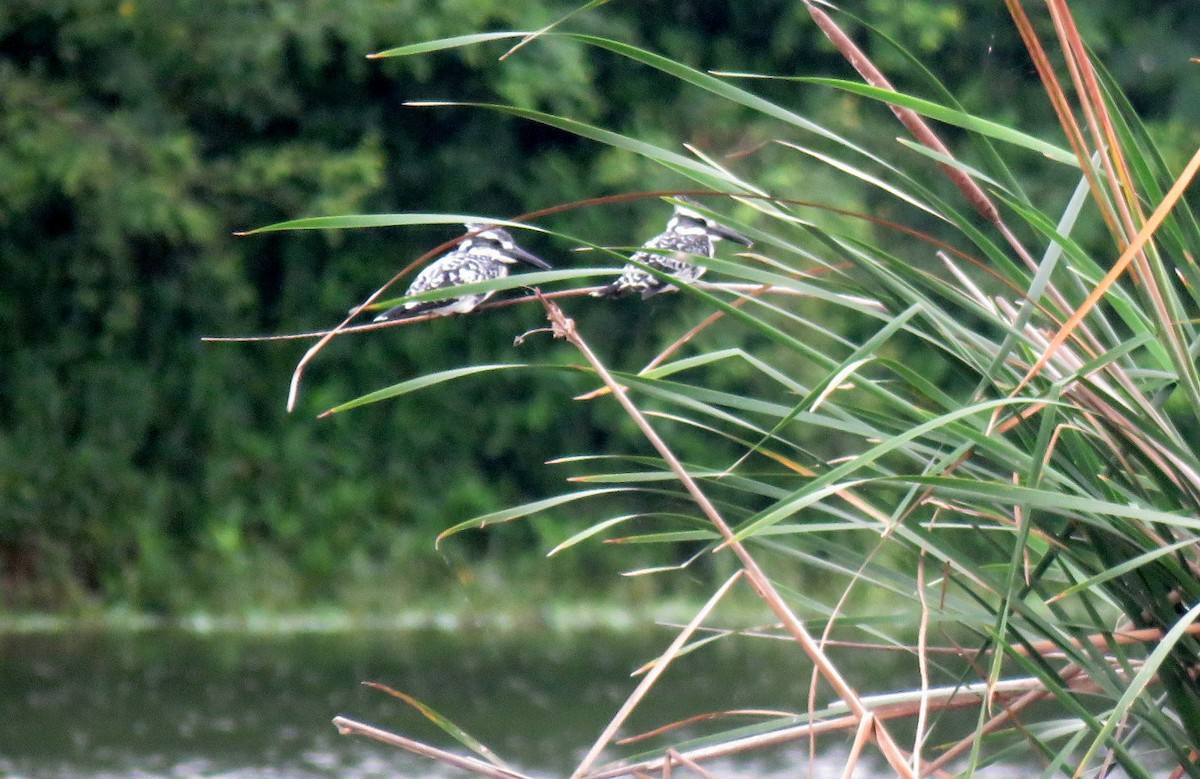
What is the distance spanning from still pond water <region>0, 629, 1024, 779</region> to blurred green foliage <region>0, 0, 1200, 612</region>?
1097mm

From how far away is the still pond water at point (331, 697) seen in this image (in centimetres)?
650

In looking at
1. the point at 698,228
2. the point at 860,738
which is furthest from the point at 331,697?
the point at 860,738

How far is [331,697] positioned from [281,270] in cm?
467

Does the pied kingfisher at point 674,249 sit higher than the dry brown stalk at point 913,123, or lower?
A: lower

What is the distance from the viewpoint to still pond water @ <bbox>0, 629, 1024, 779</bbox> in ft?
21.3

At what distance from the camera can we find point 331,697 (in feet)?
24.8

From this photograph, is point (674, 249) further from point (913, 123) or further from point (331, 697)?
point (331, 697)

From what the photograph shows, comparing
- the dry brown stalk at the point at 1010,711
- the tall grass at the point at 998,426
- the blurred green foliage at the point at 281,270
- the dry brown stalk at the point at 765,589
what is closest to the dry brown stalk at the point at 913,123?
the tall grass at the point at 998,426

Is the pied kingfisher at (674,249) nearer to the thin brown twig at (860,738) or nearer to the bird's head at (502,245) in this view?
the bird's head at (502,245)

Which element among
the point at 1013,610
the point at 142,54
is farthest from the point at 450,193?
the point at 1013,610

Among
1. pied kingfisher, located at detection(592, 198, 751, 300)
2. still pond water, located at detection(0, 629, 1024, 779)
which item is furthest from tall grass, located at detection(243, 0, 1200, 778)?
still pond water, located at detection(0, 629, 1024, 779)

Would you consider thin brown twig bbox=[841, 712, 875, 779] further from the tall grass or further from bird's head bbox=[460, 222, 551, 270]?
bird's head bbox=[460, 222, 551, 270]

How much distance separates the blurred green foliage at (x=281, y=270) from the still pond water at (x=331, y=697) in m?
1.10

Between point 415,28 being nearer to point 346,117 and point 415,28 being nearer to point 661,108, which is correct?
point 346,117
